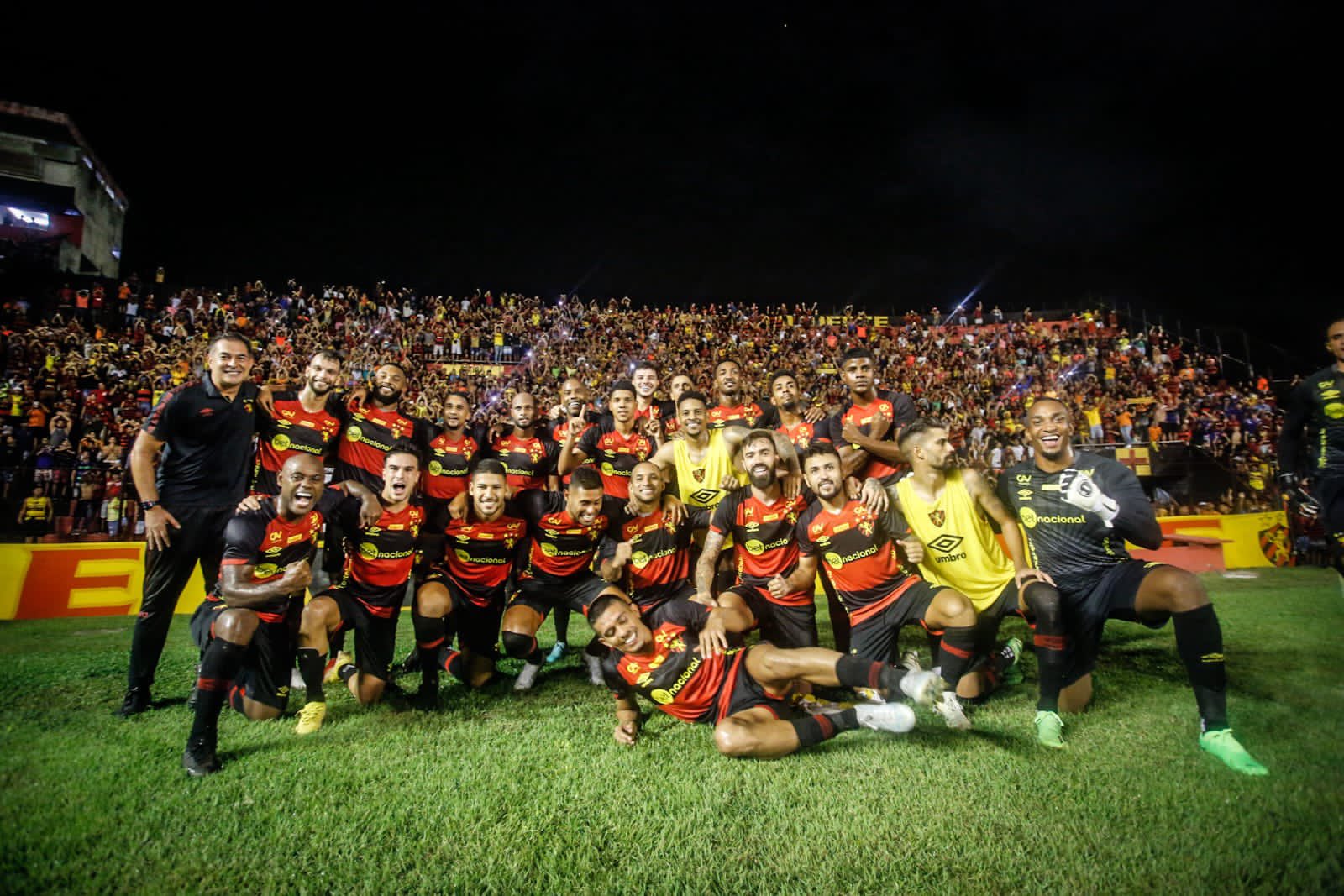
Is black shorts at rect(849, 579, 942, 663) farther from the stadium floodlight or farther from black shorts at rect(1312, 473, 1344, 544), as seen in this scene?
the stadium floodlight

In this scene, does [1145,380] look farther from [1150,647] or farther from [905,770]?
[905,770]

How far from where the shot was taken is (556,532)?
5.63 m

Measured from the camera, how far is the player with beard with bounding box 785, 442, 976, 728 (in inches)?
177

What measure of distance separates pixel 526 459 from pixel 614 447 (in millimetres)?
989

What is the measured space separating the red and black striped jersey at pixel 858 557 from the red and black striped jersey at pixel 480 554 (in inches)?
108

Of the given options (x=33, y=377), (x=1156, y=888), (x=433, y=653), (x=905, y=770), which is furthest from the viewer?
(x=33, y=377)

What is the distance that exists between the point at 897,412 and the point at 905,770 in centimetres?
370

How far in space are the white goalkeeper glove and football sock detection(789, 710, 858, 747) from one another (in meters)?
2.34

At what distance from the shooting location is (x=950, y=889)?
2404 mm

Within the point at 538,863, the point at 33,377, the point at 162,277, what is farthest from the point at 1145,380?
the point at 162,277

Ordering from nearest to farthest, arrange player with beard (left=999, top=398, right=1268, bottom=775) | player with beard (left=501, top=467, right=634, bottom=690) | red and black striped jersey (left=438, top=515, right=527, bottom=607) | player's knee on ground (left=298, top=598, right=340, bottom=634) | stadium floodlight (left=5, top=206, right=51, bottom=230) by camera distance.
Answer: player with beard (left=999, top=398, right=1268, bottom=775), player's knee on ground (left=298, top=598, right=340, bottom=634), player with beard (left=501, top=467, right=634, bottom=690), red and black striped jersey (left=438, top=515, right=527, bottom=607), stadium floodlight (left=5, top=206, right=51, bottom=230)

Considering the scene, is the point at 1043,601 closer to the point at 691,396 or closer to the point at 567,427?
the point at 691,396

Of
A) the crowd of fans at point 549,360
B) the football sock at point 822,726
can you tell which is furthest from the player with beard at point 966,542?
the crowd of fans at point 549,360

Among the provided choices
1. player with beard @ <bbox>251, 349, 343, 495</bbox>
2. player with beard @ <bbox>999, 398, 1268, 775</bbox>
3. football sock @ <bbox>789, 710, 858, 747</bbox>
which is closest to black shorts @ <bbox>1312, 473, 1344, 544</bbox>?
player with beard @ <bbox>999, 398, 1268, 775</bbox>
